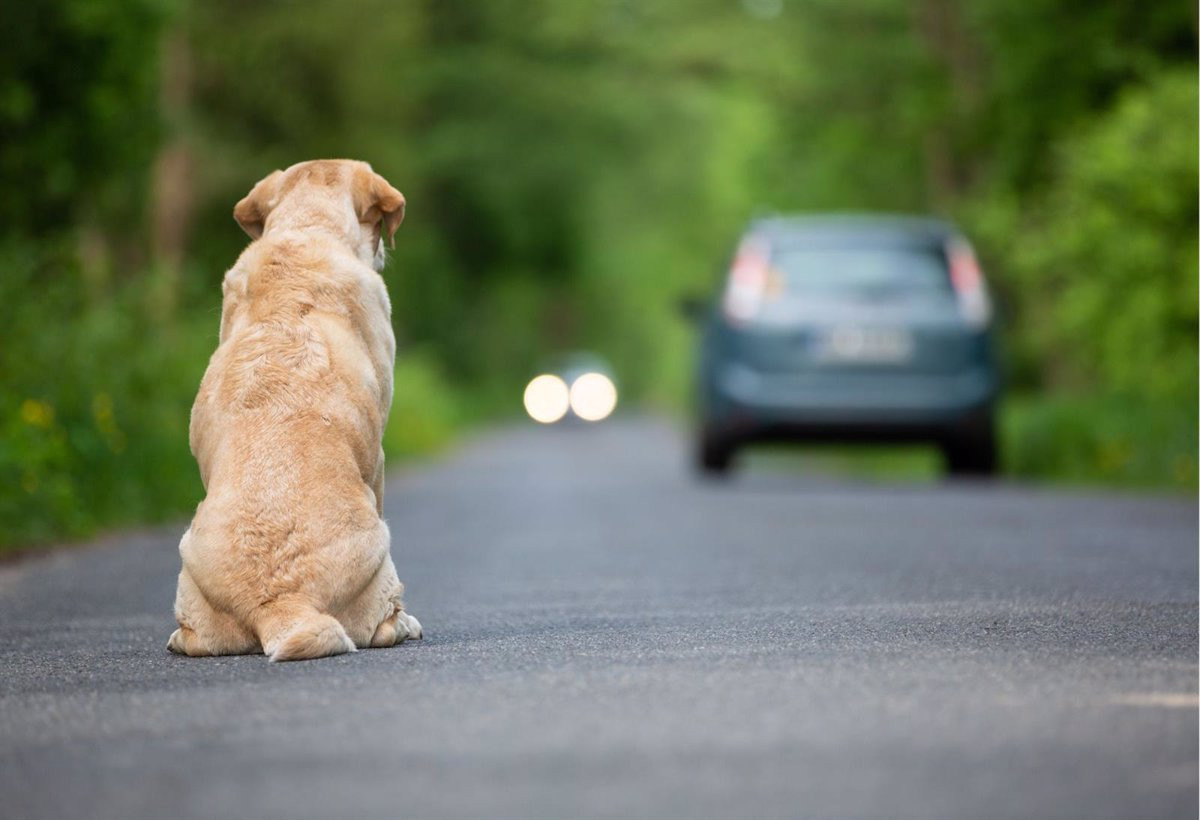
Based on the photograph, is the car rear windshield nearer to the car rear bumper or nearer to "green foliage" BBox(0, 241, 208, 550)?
the car rear bumper

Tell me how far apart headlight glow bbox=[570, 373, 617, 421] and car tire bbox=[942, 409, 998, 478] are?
39.0 m

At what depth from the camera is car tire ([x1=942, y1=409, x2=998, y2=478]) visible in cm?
1555

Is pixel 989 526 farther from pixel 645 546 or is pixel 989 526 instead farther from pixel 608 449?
pixel 608 449

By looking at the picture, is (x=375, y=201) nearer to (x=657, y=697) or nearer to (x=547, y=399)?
(x=657, y=697)

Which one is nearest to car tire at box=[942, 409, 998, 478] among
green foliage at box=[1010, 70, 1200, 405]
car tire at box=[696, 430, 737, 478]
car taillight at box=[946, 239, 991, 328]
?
car taillight at box=[946, 239, 991, 328]

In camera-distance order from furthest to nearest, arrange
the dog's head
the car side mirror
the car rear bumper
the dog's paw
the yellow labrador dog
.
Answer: the car side mirror, the car rear bumper, the dog's head, the dog's paw, the yellow labrador dog

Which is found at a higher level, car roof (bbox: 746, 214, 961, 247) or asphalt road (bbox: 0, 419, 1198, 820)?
car roof (bbox: 746, 214, 961, 247)

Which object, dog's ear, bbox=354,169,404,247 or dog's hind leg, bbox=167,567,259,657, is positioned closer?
dog's hind leg, bbox=167,567,259,657

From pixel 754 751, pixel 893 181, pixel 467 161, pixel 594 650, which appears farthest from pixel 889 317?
pixel 467 161

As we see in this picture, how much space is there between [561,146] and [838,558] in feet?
112

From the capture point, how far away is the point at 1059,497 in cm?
1365

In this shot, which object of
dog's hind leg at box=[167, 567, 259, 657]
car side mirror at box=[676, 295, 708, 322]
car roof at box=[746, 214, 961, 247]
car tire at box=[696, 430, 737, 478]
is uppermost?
car roof at box=[746, 214, 961, 247]

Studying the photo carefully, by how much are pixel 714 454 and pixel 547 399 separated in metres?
43.4

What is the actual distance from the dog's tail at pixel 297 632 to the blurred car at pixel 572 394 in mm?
49536
